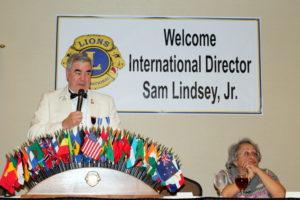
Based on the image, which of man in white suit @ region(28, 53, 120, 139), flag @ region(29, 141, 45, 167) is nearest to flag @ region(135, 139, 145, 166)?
flag @ region(29, 141, 45, 167)

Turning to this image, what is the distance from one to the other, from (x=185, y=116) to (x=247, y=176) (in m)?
1.12

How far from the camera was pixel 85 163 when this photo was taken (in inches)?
53.9

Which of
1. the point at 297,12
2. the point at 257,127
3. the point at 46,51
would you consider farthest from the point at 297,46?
the point at 46,51

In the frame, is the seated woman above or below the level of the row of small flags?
below

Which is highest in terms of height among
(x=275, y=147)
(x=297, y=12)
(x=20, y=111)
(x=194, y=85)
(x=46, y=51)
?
(x=297, y=12)

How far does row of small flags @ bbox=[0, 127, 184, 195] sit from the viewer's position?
1365mm

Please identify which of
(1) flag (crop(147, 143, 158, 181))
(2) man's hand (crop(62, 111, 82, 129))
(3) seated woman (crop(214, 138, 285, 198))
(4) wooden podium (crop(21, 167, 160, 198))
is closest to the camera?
(4) wooden podium (crop(21, 167, 160, 198))

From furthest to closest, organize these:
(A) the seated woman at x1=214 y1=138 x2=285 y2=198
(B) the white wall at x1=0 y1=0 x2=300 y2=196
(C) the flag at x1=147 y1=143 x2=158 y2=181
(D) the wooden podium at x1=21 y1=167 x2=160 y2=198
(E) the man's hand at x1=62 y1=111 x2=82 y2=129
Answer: (B) the white wall at x1=0 y1=0 x2=300 y2=196 < (A) the seated woman at x1=214 y1=138 x2=285 y2=198 < (E) the man's hand at x1=62 y1=111 x2=82 y2=129 < (C) the flag at x1=147 y1=143 x2=158 y2=181 < (D) the wooden podium at x1=21 y1=167 x2=160 y2=198

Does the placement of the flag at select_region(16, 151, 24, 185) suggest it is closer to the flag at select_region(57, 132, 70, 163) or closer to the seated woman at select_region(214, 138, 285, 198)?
the flag at select_region(57, 132, 70, 163)

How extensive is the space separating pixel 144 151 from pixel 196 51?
2.80 meters

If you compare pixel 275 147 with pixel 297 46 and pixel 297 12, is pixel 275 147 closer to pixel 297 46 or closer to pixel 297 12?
pixel 297 46

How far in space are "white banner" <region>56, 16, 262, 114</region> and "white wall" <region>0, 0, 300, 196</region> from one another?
0.08 meters

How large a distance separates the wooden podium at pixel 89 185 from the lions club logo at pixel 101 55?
2.73 meters

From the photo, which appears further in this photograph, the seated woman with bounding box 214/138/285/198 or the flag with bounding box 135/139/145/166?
the seated woman with bounding box 214/138/285/198
